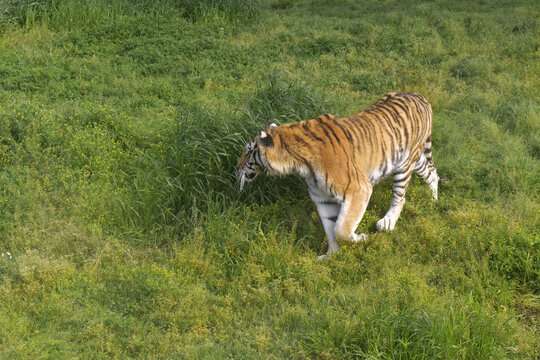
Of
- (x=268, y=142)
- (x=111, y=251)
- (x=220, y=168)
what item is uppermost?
(x=268, y=142)

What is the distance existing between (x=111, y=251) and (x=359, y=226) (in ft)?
7.39

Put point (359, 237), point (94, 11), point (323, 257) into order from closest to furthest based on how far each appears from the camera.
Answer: point (323, 257)
point (359, 237)
point (94, 11)

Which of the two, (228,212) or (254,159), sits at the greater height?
(254,159)

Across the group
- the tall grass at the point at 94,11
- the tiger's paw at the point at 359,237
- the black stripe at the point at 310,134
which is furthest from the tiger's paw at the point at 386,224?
the tall grass at the point at 94,11

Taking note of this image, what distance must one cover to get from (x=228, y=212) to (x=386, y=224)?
1467mm

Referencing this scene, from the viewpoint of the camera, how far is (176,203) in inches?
212

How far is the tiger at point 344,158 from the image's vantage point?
474cm

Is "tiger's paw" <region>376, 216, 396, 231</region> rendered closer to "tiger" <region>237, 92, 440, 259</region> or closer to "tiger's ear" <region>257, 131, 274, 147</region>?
"tiger" <region>237, 92, 440, 259</region>

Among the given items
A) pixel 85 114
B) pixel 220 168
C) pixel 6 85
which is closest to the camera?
pixel 220 168

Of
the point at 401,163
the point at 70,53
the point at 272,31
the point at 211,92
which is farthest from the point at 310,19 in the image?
the point at 401,163

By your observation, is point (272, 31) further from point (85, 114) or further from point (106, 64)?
point (85, 114)

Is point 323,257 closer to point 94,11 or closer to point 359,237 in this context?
point 359,237

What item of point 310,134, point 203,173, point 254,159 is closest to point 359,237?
point 310,134

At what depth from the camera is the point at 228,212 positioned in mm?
5148
